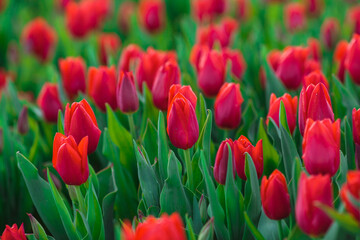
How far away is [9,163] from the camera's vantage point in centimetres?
154

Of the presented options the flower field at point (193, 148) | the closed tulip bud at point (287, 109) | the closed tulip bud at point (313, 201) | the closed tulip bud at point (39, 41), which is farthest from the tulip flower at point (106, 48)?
the closed tulip bud at point (313, 201)

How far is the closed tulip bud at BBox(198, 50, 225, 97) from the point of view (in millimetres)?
1504

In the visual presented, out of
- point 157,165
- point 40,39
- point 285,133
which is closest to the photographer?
point 285,133

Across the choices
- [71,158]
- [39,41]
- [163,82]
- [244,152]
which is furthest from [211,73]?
[39,41]

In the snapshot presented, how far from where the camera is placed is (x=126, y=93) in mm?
1391

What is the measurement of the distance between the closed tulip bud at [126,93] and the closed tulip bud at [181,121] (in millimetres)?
255

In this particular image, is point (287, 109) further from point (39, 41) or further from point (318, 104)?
point (39, 41)

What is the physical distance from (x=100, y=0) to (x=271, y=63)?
1.40 metres

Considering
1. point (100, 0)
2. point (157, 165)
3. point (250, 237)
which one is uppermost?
point (100, 0)

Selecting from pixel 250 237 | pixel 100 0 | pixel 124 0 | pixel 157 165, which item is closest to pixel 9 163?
pixel 157 165

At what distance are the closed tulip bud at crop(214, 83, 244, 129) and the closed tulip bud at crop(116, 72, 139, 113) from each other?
230 millimetres

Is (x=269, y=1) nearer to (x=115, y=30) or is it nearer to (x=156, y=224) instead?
(x=115, y=30)

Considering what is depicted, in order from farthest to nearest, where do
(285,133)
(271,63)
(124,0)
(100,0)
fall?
1. (124,0)
2. (100,0)
3. (271,63)
4. (285,133)

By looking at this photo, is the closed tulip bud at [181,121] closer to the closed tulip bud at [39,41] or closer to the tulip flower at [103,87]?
the tulip flower at [103,87]
